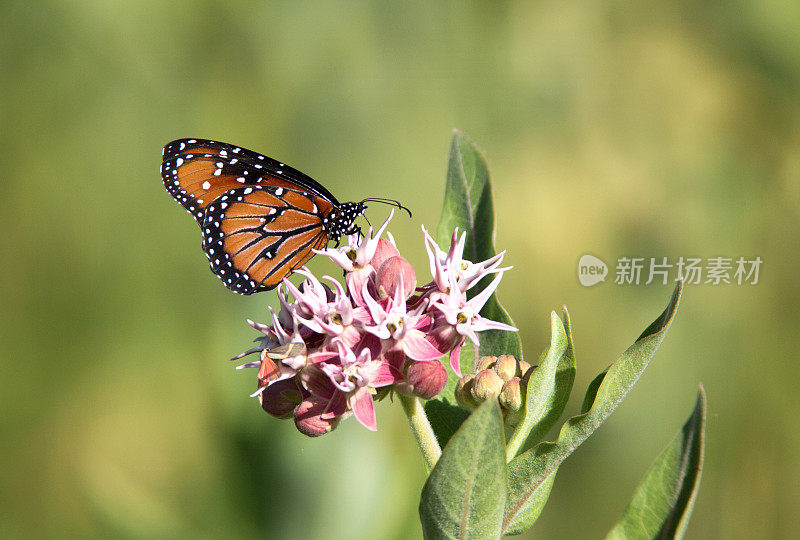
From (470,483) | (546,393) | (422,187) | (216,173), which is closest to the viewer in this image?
(470,483)

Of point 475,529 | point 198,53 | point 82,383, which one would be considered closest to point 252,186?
point 475,529

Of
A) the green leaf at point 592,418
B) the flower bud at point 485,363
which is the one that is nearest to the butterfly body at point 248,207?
the flower bud at point 485,363

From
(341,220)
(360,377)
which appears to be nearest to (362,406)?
(360,377)

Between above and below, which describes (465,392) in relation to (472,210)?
below

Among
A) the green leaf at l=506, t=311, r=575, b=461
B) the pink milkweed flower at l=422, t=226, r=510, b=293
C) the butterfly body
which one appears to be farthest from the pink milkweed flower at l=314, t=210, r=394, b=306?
the butterfly body

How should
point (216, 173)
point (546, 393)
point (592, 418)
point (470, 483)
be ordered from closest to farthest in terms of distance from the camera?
point (470, 483) → point (592, 418) → point (546, 393) → point (216, 173)

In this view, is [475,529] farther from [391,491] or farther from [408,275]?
[391,491]

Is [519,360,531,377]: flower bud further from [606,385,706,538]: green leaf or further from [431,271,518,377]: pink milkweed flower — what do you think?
[606,385,706,538]: green leaf

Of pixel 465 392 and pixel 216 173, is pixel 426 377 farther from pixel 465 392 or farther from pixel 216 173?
pixel 216 173
